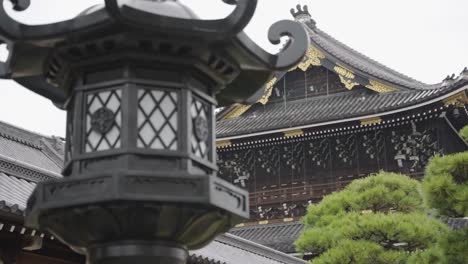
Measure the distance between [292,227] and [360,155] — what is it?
289cm

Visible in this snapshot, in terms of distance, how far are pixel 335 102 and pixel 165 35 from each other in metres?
20.9

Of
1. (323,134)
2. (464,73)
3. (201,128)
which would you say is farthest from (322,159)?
(201,128)

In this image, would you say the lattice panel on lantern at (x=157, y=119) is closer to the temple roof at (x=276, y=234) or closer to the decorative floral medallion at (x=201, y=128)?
the decorative floral medallion at (x=201, y=128)

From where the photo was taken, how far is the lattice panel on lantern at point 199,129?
3.54 metres

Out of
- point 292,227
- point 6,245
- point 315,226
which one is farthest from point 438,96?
Result: point 6,245

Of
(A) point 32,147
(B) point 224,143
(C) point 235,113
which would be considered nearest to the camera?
(A) point 32,147

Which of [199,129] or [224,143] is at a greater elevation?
[224,143]

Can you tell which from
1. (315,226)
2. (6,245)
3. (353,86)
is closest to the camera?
(6,245)

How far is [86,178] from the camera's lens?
3.26m

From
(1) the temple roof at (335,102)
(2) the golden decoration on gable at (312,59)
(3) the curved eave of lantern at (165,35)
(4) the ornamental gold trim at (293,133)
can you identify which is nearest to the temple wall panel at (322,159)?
(4) the ornamental gold trim at (293,133)

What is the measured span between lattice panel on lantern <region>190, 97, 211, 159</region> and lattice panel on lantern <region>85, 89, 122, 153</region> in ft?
1.11

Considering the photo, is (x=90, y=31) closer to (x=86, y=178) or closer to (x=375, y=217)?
(x=86, y=178)

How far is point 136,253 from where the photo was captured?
3295mm

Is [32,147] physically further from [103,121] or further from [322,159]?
[103,121]
